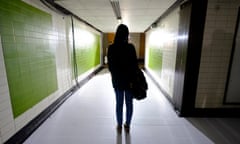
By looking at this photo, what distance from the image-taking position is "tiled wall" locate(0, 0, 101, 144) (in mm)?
1610

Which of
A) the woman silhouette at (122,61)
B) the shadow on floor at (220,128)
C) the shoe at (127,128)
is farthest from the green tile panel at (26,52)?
the shadow on floor at (220,128)

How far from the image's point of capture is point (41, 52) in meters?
2.35

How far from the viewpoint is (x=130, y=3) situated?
2684 mm

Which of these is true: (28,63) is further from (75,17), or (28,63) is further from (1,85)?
→ (75,17)

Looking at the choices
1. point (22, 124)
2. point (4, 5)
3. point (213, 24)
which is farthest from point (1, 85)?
point (213, 24)

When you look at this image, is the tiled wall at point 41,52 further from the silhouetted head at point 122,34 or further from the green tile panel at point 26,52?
the silhouetted head at point 122,34

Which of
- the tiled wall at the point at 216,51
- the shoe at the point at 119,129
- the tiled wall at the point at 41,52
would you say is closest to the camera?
the tiled wall at the point at 41,52

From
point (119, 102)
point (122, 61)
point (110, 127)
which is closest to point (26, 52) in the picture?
point (122, 61)

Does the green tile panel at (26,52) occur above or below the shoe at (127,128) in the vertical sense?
above

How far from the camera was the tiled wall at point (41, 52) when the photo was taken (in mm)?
1610

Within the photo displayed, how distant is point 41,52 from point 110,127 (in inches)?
69.3

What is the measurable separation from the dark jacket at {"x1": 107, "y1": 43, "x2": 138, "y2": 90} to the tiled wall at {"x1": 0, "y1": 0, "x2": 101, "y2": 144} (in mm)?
1322

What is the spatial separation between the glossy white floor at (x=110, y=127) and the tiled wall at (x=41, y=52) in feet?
0.96

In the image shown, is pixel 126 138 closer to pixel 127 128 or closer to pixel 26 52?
pixel 127 128
